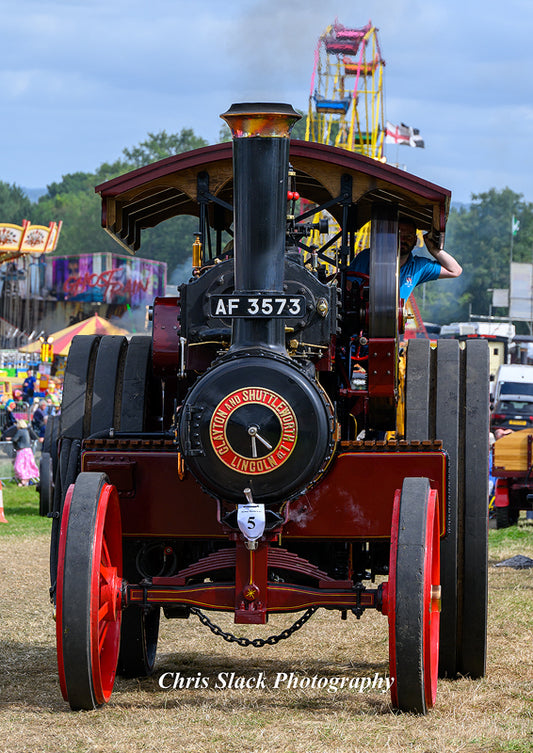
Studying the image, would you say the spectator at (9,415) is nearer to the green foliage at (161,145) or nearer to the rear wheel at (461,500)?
the rear wheel at (461,500)

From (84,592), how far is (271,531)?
0.80 meters

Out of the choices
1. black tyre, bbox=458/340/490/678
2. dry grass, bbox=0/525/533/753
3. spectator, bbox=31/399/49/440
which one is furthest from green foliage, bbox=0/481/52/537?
black tyre, bbox=458/340/490/678

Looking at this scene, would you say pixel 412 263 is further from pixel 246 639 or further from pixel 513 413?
pixel 513 413

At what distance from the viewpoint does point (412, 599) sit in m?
4.43

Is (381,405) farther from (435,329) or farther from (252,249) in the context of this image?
(435,329)

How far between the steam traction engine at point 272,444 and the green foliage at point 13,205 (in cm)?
9782

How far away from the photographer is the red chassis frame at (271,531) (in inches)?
188

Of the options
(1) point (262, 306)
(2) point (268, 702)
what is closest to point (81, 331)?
(2) point (268, 702)

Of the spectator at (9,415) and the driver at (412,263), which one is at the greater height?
the driver at (412,263)

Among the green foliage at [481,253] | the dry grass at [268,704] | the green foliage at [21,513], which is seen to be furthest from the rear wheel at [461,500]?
the green foliage at [481,253]

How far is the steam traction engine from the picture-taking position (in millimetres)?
4559

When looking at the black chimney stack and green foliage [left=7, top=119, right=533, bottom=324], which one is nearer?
the black chimney stack

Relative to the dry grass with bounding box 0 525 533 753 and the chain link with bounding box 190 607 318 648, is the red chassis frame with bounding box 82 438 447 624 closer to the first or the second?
the chain link with bounding box 190 607 318 648

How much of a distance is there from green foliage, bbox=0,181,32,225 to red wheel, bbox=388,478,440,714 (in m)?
99.2
